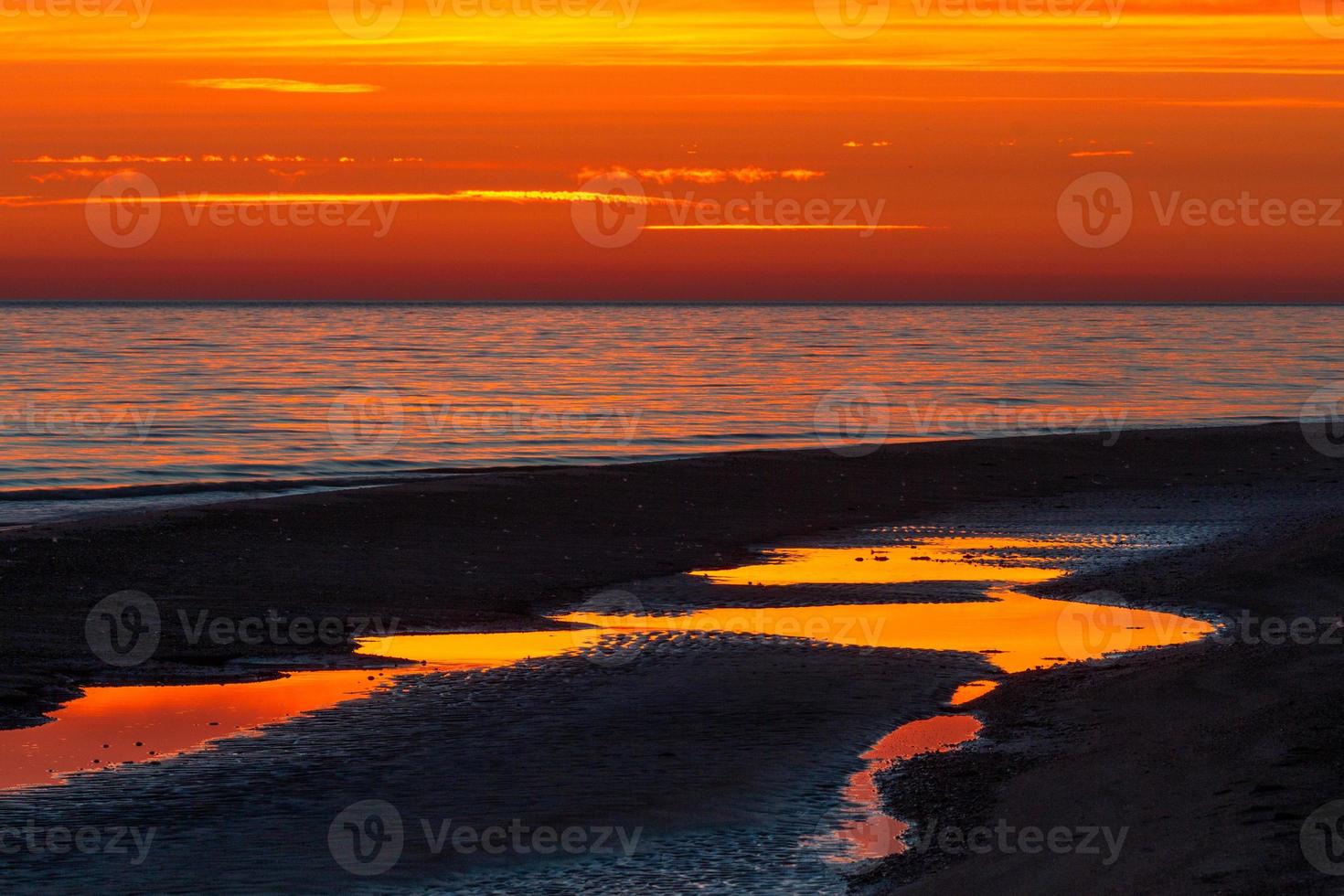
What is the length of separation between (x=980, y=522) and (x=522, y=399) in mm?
32438

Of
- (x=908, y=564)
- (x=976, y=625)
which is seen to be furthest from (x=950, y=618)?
(x=908, y=564)

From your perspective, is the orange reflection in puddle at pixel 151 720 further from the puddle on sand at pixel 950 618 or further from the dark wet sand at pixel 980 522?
the puddle on sand at pixel 950 618

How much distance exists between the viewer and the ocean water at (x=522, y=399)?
35.0m

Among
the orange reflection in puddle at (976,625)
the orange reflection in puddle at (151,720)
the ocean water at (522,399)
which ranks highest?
the ocean water at (522,399)

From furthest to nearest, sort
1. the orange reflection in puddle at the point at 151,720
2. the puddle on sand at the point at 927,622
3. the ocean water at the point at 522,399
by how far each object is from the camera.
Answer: the ocean water at the point at 522,399 < the puddle on sand at the point at 927,622 < the orange reflection in puddle at the point at 151,720

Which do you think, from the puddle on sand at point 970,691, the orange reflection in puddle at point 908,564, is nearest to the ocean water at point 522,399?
the orange reflection in puddle at point 908,564

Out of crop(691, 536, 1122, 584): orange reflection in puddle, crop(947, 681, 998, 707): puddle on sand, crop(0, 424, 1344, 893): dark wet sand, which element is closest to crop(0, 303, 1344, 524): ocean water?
crop(0, 424, 1344, 893): dark wet sand

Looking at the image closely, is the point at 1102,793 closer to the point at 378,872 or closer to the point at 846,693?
Result: the point at 846,693

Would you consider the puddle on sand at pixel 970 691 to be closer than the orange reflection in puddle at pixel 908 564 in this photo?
Yes

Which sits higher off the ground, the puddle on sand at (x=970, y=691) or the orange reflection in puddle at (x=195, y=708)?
Result: the orange reflection in puddle at (x=195, y=708)

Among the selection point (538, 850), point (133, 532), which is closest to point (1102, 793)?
point (538, 850)

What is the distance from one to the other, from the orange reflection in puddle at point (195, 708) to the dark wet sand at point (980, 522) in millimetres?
519

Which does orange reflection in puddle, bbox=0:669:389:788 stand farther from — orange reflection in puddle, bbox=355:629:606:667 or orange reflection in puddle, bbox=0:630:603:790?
orange reflection in puddle, bbox=355:629:606:667

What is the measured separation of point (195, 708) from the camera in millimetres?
12312
